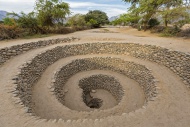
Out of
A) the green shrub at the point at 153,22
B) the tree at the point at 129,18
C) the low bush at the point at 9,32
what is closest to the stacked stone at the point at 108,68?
the low bush at the point at 9,32

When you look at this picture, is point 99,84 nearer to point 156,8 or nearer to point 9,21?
point 9,21

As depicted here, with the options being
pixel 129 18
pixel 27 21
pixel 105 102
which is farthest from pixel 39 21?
pixel 129 18

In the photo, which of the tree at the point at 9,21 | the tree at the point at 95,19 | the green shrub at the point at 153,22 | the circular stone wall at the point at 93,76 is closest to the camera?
the circular stone wall at the point at 93,76

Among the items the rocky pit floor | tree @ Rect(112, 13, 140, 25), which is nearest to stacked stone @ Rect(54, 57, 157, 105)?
the rocky pit floor

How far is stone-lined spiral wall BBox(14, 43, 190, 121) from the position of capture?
9242 mm

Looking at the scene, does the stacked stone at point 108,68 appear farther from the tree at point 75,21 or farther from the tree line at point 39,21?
the tree at point 75,21

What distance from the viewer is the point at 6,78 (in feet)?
26.6

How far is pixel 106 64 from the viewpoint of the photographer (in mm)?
13547

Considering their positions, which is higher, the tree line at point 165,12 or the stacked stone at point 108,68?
the tree line at point 165,12

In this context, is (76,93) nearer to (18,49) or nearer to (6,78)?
(6,78)

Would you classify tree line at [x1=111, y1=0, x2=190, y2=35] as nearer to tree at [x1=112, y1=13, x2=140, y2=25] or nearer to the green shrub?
the green shrub

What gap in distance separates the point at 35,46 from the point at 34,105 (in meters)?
7.06

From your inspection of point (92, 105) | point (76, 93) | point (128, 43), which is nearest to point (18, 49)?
point (76, 93)

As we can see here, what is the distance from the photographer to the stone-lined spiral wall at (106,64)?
9.24 metres
